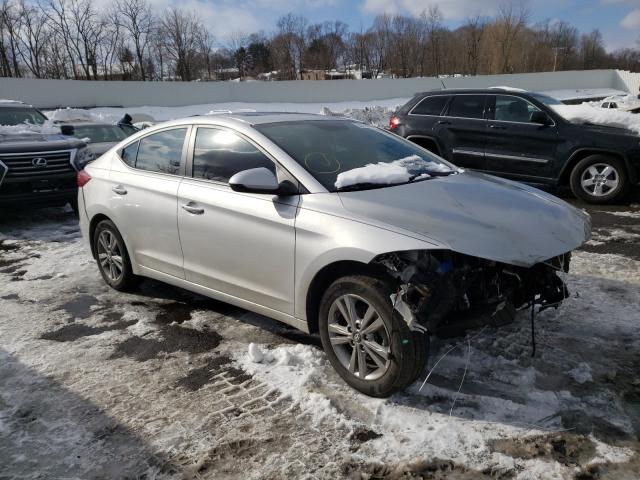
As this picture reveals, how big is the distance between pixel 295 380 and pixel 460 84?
44800mm

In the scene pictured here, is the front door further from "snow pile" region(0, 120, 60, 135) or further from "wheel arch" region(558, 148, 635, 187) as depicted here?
"wheel arch" region(558, 148, 635, 187)

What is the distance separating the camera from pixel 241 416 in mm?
3008

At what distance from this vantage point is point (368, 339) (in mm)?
3053

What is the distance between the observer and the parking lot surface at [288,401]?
260 cm

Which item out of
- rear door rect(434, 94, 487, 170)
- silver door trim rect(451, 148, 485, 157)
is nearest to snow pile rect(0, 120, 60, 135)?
rear door rect(434, 94, 487, 170)

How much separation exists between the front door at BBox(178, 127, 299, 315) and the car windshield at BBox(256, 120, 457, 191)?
0.24 metres

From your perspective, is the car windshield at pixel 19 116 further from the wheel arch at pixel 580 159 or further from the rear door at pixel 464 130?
the wheel arch at pixel 580 159

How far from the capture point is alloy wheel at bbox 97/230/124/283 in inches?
195

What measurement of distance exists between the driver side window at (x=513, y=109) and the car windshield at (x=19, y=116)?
834cm

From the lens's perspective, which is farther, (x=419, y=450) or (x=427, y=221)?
(x=427, y=221)

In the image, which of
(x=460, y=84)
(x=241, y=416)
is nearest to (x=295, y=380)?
(x=241, y=416)

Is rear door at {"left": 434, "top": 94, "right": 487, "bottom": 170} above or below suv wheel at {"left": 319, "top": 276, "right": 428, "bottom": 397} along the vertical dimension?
above

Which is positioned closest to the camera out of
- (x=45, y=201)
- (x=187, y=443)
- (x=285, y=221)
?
(x=187, y=443)

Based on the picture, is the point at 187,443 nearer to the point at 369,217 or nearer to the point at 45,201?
the point at 369,217
